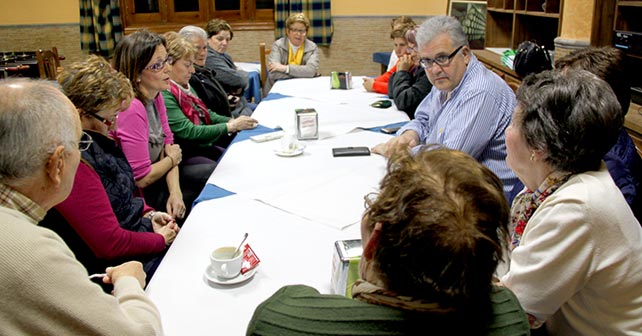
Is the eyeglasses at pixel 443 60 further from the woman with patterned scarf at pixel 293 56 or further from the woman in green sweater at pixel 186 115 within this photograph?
the woman with patterned scarf at pixel 293 56

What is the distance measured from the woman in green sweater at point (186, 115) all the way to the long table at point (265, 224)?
0.16 metres

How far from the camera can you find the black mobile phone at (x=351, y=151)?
2311 mm

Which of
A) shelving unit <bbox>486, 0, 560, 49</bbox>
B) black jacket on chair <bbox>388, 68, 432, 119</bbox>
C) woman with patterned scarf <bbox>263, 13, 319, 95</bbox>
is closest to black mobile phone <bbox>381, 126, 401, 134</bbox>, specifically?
black jacket on chair <bbox>388, 68, 432, 119</bbox>

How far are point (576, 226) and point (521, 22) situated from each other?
4.18m

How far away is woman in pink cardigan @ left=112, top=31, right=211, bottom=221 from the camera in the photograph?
218 cm

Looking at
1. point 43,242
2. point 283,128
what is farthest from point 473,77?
point 43,242

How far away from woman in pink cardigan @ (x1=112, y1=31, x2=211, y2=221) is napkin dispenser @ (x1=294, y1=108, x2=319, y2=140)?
0.61 metres

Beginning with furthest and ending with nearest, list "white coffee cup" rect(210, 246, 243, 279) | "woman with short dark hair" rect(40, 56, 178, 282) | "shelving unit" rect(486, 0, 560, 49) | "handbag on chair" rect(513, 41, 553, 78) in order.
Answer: "shelving unit" rect(486, 0, 560, 49), "handbag on chair" rect(513, 41, 553, 78), "woman with short dark hair" rect(40, 56, 178, 282), "white coffee cup" rect(210, 246, 243, 279)

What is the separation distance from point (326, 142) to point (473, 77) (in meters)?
0.78

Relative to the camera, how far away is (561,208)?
41.0 inches

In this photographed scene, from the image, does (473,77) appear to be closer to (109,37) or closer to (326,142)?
(326,142)

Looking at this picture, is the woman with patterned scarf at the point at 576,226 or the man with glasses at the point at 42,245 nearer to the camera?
the man with glasses at the point at 42,245

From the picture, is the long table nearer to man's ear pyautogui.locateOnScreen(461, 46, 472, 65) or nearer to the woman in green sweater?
the woman in green sweater

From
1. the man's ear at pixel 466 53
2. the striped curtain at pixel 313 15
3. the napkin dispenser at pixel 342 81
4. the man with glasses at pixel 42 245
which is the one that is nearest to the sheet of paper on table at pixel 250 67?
the striped curtain at pixel 313 15
